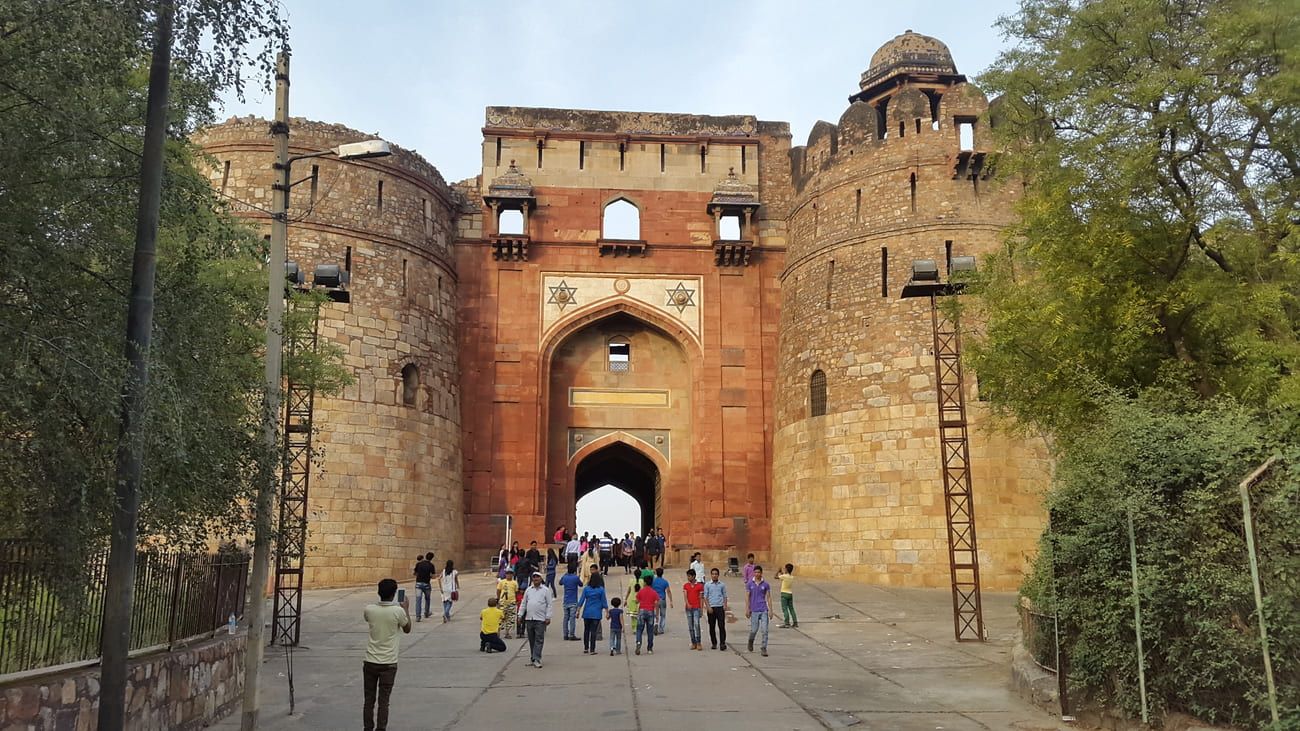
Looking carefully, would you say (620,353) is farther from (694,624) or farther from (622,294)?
(694,624)

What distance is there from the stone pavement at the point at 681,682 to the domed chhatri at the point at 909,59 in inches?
633

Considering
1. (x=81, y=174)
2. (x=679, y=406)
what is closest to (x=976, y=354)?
(x=81, y=174)

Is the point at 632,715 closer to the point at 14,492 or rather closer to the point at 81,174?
the point at 14,492

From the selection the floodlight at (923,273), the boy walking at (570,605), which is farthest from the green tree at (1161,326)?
the boy walking at (570,605)

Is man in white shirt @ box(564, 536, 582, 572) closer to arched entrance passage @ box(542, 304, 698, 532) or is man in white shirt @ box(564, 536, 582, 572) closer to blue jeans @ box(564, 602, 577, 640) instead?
blue jeans @ box(564, 602, 577, 640)

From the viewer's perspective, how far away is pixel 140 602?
859cm

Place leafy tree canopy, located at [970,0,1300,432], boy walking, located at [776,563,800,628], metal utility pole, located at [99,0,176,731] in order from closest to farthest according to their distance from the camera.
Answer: metal utility pole, located at [99,0,176,731], leafy tree canopy, located at [970,0,1300,432], boy walking, located at [776,563,800,628]

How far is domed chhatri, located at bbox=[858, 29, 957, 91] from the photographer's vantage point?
2867 centimetres

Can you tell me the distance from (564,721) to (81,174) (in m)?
5.77

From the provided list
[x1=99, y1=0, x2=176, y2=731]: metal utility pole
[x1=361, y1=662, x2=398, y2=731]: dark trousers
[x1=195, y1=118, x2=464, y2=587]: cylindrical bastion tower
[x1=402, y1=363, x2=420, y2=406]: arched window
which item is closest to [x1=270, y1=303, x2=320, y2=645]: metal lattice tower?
[x1=361, y1=662, x2=398, y2=731]: dark trousers

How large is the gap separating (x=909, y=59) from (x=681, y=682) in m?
21.9

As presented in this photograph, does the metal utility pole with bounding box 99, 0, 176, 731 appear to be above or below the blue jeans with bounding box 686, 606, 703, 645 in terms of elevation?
above

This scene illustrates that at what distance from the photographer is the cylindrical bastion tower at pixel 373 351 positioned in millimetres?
23344

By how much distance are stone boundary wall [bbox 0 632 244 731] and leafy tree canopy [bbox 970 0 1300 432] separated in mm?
9080
